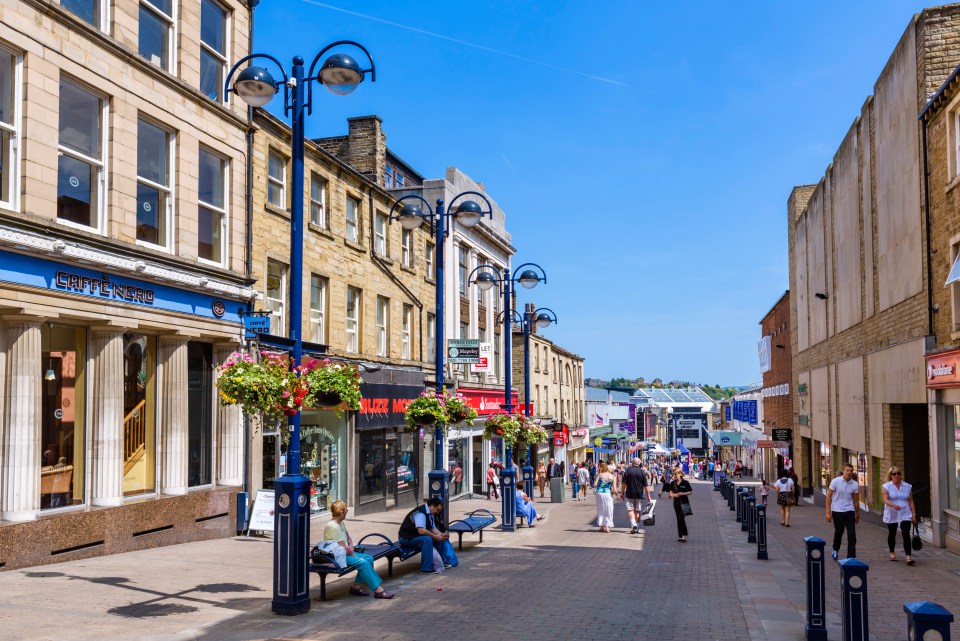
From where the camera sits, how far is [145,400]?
1619cm

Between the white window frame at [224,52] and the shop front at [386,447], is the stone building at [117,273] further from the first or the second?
the shop front at [386,447]

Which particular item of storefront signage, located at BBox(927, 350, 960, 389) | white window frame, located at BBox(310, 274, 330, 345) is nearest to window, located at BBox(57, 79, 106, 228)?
white window frame, located at BBox(310, 274, 330, 345)

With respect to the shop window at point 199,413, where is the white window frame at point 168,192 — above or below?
above

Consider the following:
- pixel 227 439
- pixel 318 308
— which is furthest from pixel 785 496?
pixel 227 439

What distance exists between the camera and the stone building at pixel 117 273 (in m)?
12.8

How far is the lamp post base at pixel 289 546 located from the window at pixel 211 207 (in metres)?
9.12

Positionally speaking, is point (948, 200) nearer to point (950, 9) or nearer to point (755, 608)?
point (950, 9)

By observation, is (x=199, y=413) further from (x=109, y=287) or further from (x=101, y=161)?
(x=101, y=161)

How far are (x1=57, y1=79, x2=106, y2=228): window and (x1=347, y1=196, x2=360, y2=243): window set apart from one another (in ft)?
34.7

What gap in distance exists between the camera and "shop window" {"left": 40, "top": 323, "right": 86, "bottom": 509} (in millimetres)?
13617

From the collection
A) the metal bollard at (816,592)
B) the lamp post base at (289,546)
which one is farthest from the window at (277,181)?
the metal bollard at (816,592)

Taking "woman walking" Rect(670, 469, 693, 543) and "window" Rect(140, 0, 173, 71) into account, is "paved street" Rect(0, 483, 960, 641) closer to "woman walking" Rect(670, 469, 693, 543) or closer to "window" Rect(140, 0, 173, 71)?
"woman walking" Rect(670, 469, 693, 543)

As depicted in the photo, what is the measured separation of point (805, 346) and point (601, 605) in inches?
1191

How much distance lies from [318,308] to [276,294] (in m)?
2.39
